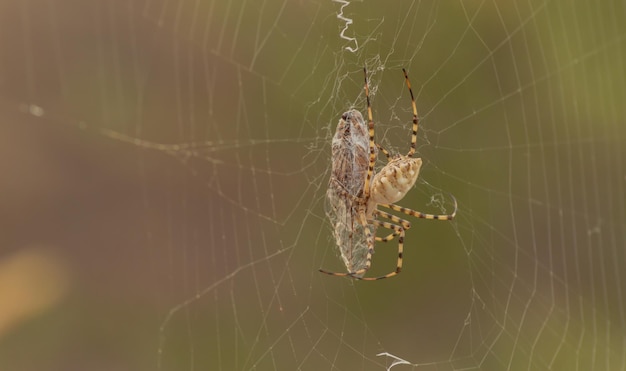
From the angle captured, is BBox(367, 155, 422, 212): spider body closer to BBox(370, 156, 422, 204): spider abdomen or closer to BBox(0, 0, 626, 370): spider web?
BBox(370, 156, 422, 204): spider abdomen

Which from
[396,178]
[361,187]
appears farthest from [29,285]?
[396,178]

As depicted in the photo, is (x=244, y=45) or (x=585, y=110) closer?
(x=244, y=45)

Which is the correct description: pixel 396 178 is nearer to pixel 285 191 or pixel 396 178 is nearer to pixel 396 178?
pixel 396 178

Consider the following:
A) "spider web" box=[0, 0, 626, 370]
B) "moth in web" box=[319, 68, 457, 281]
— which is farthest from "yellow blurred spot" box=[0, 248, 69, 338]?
"moth in web" box=[319, 68, 457, 281]

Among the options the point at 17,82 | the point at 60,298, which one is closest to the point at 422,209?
the point at 60,298

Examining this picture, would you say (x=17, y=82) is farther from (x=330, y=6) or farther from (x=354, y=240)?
(x=354, y=240)

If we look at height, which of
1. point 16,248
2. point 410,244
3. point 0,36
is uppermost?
point 0,36

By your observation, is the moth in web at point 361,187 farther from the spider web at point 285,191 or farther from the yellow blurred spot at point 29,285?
the yellow blurred spot at point 29,285
